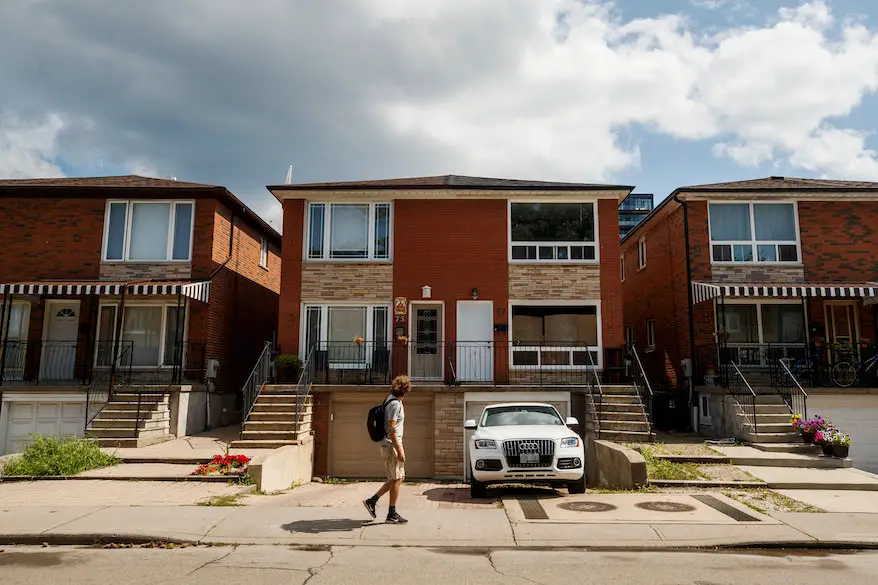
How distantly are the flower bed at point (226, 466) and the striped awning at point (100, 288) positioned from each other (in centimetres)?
604

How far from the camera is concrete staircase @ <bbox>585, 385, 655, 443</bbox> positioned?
48.4 ft

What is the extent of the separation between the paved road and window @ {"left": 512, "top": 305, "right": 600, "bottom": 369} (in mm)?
11343

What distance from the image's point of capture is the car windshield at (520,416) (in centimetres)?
1156

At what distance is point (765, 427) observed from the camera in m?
14.8

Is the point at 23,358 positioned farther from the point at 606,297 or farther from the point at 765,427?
the point at 765,427

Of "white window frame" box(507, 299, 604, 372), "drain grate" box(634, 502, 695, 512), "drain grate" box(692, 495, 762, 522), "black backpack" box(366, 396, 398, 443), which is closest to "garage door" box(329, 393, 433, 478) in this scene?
"white window frame" box(507, 299, 604, 372)

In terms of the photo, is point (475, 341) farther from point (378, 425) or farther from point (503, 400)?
point (378, 425)

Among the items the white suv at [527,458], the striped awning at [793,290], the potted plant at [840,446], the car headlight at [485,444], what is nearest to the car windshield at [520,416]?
the white suv at [527,458]

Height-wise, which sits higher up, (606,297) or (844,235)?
(844,235)

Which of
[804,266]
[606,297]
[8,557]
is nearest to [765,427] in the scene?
[606,297]

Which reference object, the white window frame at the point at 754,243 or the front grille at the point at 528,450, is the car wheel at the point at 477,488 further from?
the white window frame at the point at 754,243

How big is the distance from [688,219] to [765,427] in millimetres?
6998

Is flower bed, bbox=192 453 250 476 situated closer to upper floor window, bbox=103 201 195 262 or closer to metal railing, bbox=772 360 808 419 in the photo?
upper floor window, bbox=103 201 195 262

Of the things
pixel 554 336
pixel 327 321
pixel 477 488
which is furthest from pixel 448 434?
pixel 477 488
